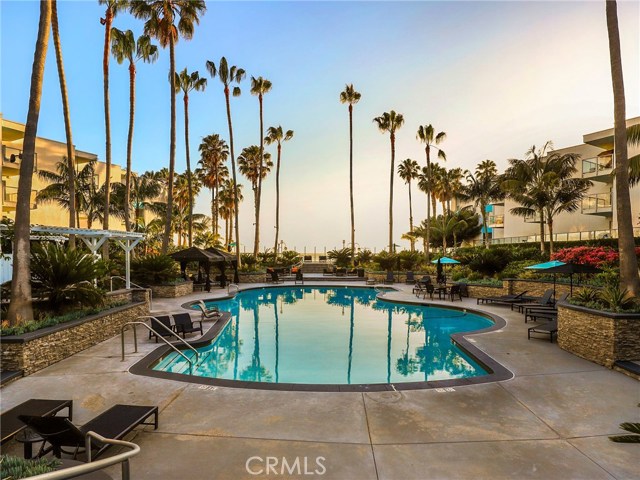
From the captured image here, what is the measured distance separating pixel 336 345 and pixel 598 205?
29252 millimetres

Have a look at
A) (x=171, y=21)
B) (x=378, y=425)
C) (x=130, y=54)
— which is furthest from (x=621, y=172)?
(x=130, y=54)

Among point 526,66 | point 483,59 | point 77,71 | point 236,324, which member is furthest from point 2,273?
point 526,66

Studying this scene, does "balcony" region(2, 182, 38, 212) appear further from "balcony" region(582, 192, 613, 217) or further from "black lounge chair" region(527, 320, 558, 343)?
"balcony" region(582, 192, 613, 217)

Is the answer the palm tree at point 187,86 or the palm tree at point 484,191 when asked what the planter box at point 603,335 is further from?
the palm tree at point 484,191

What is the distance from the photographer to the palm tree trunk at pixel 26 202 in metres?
8.36

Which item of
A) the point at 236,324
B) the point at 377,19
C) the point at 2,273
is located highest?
the point at 377,19

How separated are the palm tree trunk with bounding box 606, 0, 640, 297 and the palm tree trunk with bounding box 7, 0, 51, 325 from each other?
13.8m

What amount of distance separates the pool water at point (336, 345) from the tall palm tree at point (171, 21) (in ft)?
35.0

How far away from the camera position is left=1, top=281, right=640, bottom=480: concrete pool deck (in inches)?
155

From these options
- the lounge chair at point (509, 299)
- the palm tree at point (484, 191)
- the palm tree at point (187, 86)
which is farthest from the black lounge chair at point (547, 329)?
the palm tree at point (484, 191)

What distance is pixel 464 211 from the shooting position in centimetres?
5253

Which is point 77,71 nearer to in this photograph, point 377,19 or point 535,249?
point 377,19

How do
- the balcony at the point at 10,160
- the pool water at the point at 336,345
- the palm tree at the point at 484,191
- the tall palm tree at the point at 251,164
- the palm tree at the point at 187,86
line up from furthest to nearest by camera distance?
the tall palm tree at the point at 251,164 < the palm tree at the point at 484,191 < the palm tree at the point at 187,86 < the balcony at the point at 10,160 < the pool water at the point at 336,345

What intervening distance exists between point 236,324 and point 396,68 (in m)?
13.7
